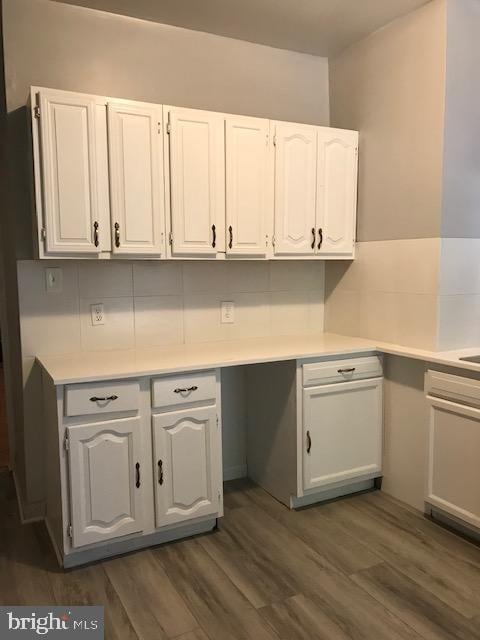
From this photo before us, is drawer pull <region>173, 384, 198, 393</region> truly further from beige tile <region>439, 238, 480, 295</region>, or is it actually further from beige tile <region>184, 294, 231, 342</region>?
beige tile <region>439, 238, 480, 295</region>

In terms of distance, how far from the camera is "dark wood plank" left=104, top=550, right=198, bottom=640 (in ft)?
6.38

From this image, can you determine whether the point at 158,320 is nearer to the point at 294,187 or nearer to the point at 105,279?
the point at 105,279

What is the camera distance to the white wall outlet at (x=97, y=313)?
2.78 meters

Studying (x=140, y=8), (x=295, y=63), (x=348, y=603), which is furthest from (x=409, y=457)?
(x=140, y=8)

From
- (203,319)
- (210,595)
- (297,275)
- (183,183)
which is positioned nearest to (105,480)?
(210,595)

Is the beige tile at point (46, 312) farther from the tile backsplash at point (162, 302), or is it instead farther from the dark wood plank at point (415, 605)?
the dark wood plank at point (415, 605)

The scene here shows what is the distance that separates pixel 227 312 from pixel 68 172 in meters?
1.21

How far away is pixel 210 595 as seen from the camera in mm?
2131

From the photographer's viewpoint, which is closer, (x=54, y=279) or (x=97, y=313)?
(x=54, y=279)

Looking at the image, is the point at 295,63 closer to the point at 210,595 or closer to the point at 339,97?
the point at 339,97

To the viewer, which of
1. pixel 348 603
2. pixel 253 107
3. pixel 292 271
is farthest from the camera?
pixel 292 271

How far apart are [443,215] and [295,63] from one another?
1.35m

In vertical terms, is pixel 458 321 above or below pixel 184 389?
above

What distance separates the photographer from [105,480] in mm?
2295
